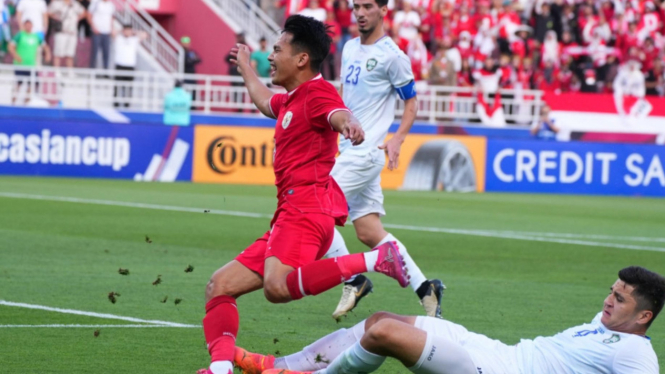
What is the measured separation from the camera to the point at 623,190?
2569 cm

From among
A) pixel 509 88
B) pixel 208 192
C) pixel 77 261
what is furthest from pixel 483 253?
pixel 509 88

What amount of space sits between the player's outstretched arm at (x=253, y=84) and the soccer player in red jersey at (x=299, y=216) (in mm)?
391

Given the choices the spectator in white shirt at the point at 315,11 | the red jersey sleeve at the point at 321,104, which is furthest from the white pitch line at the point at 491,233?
the spectator in white shirt at the point at 315,11

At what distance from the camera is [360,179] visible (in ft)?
28.9

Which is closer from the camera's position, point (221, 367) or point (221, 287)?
point (221, 367)

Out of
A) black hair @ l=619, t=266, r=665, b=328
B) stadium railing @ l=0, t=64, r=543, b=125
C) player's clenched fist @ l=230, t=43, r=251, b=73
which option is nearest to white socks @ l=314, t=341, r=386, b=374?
black hair @ l=619, t=266, r=665, b=328

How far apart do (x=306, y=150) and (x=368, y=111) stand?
106 inches

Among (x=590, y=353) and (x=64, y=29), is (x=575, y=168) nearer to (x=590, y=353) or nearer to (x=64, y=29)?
(x=64, y=29)

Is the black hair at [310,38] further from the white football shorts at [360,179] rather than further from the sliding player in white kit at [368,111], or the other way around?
the white football shorts at [360,179]

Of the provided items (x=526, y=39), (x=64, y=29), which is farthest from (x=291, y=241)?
(x=526, y=39)

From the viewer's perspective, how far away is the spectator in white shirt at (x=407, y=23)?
2770 cm

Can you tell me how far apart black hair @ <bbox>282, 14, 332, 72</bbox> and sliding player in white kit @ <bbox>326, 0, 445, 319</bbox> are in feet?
6.97

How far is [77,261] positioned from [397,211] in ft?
26.3

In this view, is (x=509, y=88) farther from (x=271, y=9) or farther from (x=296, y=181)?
(x=296, y=181)
